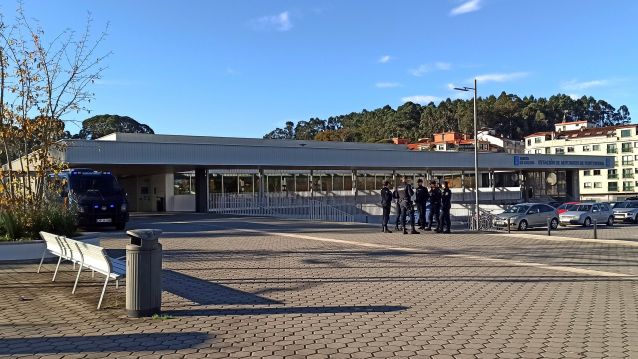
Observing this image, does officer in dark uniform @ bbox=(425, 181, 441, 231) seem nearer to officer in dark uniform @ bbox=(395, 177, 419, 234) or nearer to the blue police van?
officer in dark uniform @ bbox=(395, 177, 419, 234)

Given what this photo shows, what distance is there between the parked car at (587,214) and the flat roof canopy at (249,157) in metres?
13.8

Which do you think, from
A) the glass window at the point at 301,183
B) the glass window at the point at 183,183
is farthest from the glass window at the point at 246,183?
the glass window at the point at 301,183

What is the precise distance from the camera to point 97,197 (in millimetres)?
20969

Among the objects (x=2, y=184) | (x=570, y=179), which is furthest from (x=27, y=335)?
(x=570, y=179)

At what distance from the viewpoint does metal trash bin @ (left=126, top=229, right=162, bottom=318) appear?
691 centimetres

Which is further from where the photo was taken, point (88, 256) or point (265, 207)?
point (265, 207)

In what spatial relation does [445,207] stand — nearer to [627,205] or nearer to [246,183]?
[627,205]

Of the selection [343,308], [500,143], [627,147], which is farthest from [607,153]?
[343,308]

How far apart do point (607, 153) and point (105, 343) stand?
3651 inches

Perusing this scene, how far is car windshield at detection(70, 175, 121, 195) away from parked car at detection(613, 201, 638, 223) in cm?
2981

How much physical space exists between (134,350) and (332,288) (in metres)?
4.13

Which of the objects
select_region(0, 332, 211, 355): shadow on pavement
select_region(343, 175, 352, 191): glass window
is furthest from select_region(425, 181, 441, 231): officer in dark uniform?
select_region(343, 175, 352, 191): glass window

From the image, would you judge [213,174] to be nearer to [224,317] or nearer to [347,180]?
[347,180]

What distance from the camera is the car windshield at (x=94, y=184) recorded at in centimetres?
2123
